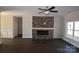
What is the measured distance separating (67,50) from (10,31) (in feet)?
3.71

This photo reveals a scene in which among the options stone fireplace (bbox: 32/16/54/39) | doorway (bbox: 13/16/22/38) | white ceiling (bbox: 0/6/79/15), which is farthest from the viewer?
stone fireplace (bbox: 32/16/54/39)

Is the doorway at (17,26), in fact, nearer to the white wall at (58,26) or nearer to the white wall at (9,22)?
the white wall at (9,22)

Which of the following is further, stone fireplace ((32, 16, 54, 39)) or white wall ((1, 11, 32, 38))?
stone fireplace ((32, 16, 54, 39))

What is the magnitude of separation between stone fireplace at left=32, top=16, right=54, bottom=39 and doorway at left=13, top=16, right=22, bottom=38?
290mm

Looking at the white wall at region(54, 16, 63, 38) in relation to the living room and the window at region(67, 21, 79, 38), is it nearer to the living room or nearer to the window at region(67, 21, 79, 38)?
the living room

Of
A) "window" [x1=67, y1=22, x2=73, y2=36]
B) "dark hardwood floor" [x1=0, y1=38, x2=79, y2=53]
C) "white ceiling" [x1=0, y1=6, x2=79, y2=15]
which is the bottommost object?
"dark hardwood floor" [x1=0, y1=38, x2=79, y2=53]

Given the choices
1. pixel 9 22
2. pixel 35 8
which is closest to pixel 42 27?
pixel 35 8

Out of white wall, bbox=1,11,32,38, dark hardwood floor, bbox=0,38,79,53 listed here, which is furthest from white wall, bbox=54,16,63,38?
white wall, bbox=1,11,32,38

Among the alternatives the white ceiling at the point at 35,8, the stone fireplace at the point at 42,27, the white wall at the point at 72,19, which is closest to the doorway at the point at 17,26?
the white ceiling at the point at 35,8

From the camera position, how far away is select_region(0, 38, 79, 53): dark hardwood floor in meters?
2.03

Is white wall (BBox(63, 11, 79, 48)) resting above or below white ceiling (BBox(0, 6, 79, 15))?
below
